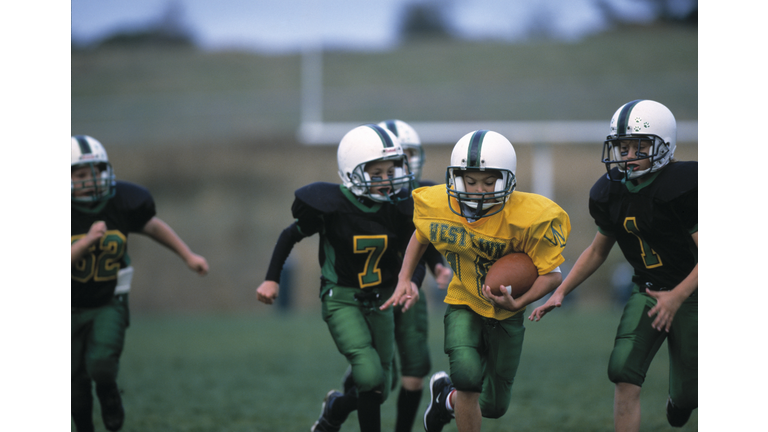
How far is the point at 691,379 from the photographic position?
277 centimetres

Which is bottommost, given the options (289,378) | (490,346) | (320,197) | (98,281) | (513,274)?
(289,378)

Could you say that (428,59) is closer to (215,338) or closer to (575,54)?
(575,54)

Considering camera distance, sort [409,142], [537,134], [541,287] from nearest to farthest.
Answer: [541,287] → [409,142] → [537,134]

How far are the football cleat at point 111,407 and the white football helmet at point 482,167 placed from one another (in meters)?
1.92

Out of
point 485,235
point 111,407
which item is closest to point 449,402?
point 485,235

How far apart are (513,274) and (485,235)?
0.19 m

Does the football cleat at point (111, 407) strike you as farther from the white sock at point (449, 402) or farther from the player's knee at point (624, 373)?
the player's knee at point (624, 373)

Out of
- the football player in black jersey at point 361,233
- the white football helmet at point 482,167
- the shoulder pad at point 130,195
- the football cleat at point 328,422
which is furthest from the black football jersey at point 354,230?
the shoulder pad at point 130,195

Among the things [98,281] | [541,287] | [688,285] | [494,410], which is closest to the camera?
[688,285]

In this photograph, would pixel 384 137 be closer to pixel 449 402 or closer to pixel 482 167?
pixel 482 167

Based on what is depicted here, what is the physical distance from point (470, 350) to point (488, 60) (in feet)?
25.2

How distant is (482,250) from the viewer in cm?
269

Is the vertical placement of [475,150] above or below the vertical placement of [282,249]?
above

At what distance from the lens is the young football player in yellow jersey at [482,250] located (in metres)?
2.60
